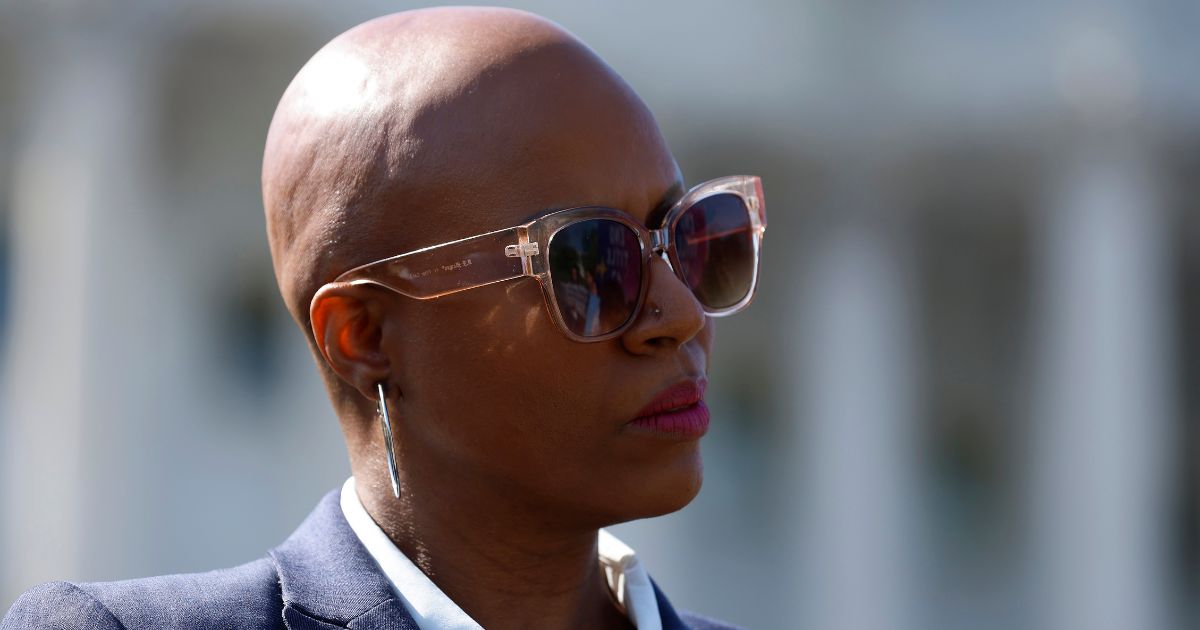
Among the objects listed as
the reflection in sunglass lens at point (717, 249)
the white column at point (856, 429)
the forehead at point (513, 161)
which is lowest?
the white column at point (856, 429)

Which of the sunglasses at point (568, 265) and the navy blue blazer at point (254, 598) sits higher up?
the sunglasses at point (568, 265)

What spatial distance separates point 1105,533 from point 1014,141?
126 inches

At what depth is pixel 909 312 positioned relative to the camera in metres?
13.1

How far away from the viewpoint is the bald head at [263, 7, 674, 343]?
226cm

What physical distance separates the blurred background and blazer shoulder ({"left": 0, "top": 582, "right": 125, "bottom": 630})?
7.71 metres

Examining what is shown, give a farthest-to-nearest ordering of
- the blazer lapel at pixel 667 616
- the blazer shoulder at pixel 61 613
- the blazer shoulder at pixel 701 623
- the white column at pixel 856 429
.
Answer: the white column at pixel 856 429
the blazer shoulder at pixel 701 623
the blazer lapel at pixel 667 616
the blazer shoulder at pixel 61 613

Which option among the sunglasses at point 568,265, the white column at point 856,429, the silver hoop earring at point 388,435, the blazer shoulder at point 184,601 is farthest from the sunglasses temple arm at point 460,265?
the white column at point 856,429

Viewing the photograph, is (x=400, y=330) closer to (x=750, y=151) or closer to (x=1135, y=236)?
(x=750, y=151)

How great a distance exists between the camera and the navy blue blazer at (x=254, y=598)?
82.2 inches

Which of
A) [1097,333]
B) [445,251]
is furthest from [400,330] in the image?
[1097,333]

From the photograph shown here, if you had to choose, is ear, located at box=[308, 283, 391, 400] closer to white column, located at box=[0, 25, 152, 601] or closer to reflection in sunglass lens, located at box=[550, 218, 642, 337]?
reflection in sunglass lens, located at box=[550, 218, 642, 337]

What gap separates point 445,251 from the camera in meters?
2.24

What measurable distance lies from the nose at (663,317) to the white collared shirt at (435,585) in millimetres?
462

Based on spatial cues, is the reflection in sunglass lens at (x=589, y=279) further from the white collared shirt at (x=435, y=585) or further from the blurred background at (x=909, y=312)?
the blurred background at (x=909, y=312)
